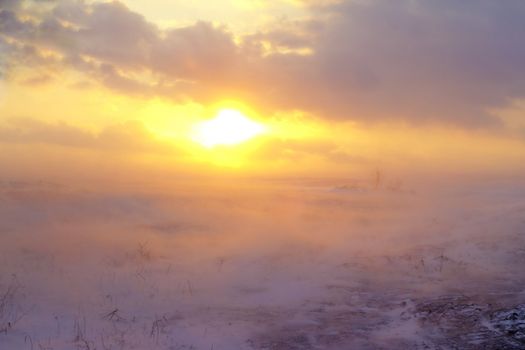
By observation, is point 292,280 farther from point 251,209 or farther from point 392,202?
point 392,202

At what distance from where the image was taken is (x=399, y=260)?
1636 cm

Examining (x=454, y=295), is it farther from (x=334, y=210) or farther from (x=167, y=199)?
(x=167, y=199)

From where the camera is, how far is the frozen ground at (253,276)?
377 inches

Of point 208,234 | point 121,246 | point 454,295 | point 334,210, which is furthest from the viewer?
point 334,210

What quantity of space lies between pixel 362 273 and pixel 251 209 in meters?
13.8

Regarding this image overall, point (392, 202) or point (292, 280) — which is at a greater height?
point (392, 202)

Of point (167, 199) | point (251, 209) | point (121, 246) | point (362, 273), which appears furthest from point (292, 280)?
point (167, 199)

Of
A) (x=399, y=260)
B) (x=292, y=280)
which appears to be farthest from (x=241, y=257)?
(x=399, y=260)

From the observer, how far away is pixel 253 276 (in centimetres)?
1487

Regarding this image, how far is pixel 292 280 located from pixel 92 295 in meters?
5.73

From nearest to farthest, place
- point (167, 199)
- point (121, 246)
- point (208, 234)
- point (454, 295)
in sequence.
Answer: point (454, 295) → point (121, 246) → point (208, 234) → point (167, 199)

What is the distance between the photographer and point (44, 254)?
16266 mm

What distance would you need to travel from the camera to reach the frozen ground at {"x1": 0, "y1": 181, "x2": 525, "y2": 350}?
9.59 meters

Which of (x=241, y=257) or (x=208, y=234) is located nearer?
(x=241, y=257)
